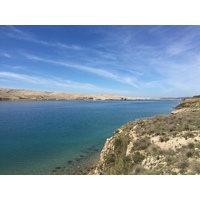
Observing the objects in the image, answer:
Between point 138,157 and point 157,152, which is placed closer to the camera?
point 157,152

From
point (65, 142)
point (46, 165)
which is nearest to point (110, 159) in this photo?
point (46, 165)

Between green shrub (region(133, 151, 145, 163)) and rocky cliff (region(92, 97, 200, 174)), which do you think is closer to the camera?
rocky cliff (region(92, 97, 200, 174))

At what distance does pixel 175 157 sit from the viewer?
24.7ft

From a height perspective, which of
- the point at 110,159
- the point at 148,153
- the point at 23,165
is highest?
the point at 148,153

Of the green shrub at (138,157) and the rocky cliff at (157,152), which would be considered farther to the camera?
the green shrub at (138,157)

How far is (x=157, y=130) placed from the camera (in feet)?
38.7

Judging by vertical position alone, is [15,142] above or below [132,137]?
below

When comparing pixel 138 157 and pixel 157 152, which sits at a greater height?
pixel 157 152
